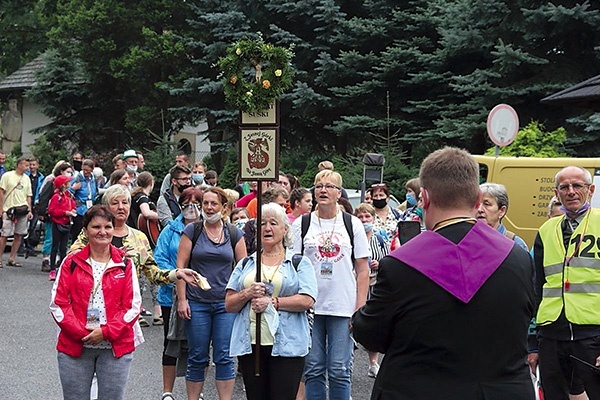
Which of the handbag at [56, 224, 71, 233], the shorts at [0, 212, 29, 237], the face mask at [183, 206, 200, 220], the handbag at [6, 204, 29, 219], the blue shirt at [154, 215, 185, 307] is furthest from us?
the shorts at [0, 212, 29, 237]

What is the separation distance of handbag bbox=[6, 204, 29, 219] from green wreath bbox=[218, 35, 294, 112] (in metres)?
10.2

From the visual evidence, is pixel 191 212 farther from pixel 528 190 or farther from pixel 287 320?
pixel 528 190

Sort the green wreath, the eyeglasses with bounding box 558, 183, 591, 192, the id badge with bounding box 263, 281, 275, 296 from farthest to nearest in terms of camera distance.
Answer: the green wreath
the id badge with bounding box 263, 281, 275, 296
the eyeglasses with bounding box 558, 183, 591, 192

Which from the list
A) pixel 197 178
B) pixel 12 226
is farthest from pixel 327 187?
pixel 12 226

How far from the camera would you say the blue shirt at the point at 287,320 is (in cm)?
586

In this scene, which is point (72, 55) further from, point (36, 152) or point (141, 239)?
point (141, 239)

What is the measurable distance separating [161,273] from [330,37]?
54.6 feet

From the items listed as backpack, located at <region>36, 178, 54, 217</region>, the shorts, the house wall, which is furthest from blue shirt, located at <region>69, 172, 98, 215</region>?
the house wall

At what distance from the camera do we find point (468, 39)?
19609 mm

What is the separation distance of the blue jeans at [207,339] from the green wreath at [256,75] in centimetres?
172

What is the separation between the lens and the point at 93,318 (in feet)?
18.2

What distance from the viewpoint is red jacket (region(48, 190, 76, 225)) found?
1425 centimetres

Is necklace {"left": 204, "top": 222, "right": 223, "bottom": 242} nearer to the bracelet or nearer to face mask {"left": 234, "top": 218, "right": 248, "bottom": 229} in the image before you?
the bracelet

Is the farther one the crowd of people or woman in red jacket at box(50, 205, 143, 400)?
woman in red jacket at box(50, 205, 143, 400)
